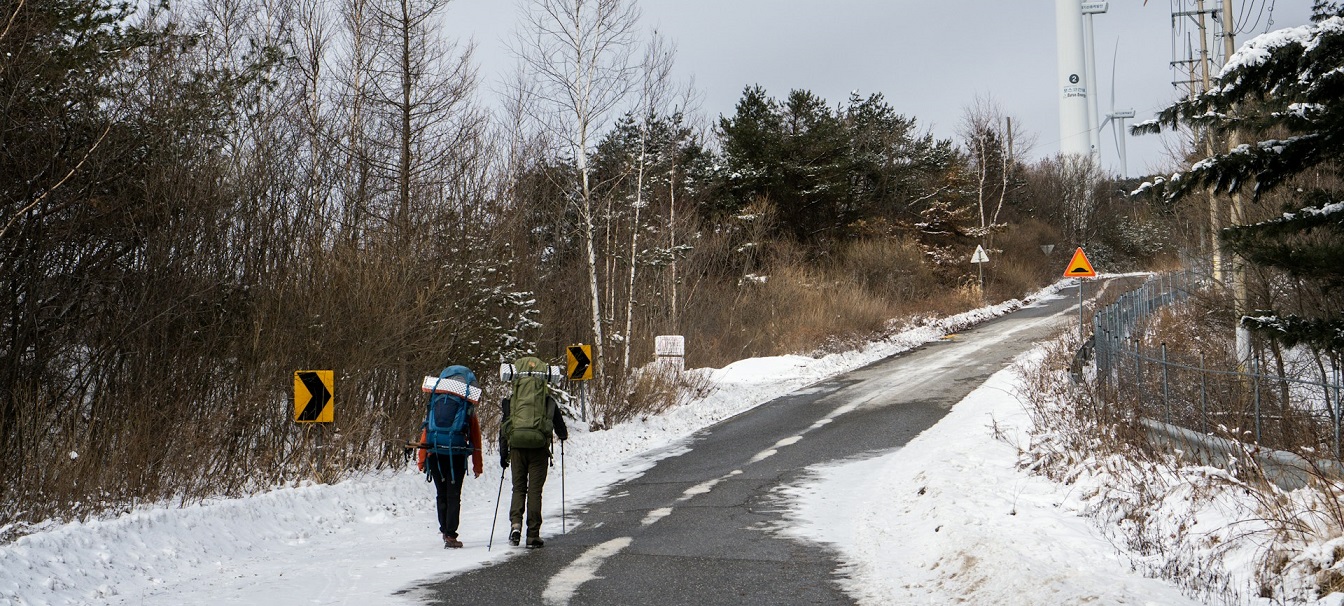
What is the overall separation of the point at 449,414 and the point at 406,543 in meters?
1.34

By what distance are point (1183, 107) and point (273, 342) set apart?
10.8m

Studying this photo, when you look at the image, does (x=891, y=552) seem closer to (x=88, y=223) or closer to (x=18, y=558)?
(x=18, y=558)

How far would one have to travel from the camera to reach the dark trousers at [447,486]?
9211 millimetres

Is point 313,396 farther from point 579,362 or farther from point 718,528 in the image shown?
point 579,362

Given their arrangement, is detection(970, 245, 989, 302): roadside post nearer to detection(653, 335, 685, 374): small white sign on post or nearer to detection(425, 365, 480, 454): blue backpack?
detection(653, 335, 685, 374): small white sign on post

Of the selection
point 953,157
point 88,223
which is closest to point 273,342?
point 88,223

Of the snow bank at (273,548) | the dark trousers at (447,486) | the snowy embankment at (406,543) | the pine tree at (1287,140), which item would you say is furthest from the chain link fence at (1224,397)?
the dark trousers at (447,486)

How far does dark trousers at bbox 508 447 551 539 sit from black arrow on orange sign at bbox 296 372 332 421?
3.52 meters

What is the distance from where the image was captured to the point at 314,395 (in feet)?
38.4

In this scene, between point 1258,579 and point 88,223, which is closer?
point 1258,579

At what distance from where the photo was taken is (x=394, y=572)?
26.3ft

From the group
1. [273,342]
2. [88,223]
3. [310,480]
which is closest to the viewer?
[88,223]

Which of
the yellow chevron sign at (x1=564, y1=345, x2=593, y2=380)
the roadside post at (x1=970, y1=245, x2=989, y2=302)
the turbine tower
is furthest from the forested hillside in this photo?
the turbine tower

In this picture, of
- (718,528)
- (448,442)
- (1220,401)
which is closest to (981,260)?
(1220,401)
